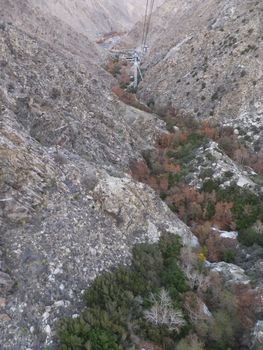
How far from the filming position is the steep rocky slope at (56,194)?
1253 cm

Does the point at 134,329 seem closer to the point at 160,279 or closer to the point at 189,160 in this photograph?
the point at 160,279

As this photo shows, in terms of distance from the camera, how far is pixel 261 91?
29078 millimetres

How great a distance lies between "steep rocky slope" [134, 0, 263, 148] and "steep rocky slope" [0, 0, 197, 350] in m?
6.72

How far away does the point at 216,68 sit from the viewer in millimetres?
32469

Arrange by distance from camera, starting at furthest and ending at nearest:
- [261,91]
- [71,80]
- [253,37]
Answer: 1. [253,37]
2. [261,91]
3. [71,80]

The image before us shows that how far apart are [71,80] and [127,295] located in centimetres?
1702

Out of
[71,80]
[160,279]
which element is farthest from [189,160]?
[160,279]

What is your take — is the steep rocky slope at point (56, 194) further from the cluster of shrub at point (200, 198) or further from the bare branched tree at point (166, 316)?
the bare branched tree at point (166, 316)

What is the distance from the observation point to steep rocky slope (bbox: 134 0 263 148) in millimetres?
29516

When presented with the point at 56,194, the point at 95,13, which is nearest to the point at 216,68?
the point at 56,194

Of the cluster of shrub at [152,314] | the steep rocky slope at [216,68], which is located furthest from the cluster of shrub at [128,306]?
the steep rocky slope at [216,68]

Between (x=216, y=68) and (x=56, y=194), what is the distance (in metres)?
21.5

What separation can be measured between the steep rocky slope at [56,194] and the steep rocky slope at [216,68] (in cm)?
672

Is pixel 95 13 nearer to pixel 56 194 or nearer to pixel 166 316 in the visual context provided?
pixel 56 194
